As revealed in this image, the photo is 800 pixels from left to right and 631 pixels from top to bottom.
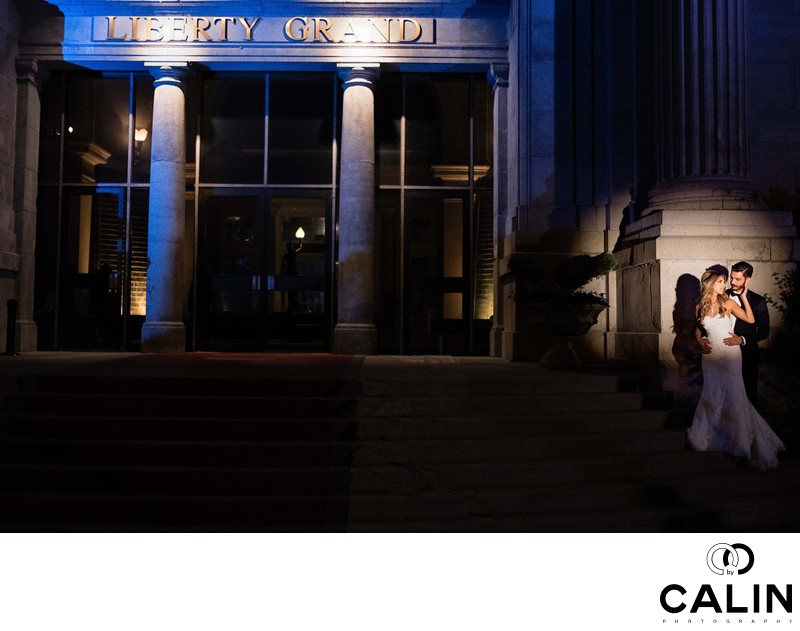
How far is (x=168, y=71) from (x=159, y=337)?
511 cm

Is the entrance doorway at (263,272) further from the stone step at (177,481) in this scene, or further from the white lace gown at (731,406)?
the white lace gown at (731,406)

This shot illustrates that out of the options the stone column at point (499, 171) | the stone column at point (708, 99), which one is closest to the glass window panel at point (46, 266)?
the stone column at point (499, 171)

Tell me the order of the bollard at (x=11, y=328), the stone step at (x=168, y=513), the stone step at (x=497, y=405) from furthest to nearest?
1. the bollard at (x=11, y=328)
2. the stone step at (x=497, y=405)
3. the stone step at (x=168, y=513)

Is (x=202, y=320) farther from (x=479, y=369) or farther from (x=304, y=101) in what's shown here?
(x=479, y=369)

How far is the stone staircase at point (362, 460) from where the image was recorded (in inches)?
205

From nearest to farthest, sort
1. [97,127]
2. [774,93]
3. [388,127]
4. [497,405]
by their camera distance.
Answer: [497,405] → [774,93] → [388,127] → [97,127]

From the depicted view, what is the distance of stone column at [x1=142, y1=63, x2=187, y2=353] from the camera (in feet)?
41.7

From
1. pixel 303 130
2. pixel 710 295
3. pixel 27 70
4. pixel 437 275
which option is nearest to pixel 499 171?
pixel 437 275

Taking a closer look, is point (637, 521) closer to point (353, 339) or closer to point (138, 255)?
point (353, 339)

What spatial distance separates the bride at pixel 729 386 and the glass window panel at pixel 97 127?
38.3 feet

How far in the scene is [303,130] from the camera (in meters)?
13.8

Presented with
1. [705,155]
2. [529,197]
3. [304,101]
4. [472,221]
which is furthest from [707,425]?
[304,101]
